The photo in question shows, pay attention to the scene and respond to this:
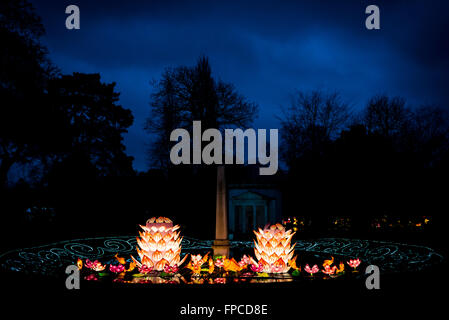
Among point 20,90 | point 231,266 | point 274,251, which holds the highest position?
point 20,90

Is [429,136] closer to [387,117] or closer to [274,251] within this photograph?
[387,117]

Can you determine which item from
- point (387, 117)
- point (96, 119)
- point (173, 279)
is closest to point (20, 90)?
point (96, 119)

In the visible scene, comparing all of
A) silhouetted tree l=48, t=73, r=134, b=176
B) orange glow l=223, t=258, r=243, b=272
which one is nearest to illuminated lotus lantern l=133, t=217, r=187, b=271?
orange glow l=223, t=258, r=243, b=272

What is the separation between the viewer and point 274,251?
5555 mm

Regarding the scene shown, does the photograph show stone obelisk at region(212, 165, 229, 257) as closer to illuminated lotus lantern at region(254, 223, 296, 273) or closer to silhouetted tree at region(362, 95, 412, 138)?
illuminated lotus lantern at region(254, 223, 296, 273)

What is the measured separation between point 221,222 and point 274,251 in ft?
7.84

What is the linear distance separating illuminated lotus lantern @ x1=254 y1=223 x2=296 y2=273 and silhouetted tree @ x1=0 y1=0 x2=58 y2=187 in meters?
12.4

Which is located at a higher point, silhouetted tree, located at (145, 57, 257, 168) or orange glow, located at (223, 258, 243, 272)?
silhouetted tree, located at (145, 57, 257, 168)

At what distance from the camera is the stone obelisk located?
7.49 meters

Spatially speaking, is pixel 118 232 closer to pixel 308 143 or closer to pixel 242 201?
pixel 242 201

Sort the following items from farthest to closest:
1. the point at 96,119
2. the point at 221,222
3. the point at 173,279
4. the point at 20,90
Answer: the point at 96,119 < the point at 20,90 < the point at 221,222 < the point at 173,279

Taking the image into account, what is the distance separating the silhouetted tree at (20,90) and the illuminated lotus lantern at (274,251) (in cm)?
1244

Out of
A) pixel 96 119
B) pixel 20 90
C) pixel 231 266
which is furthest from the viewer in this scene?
pixel 96 119
